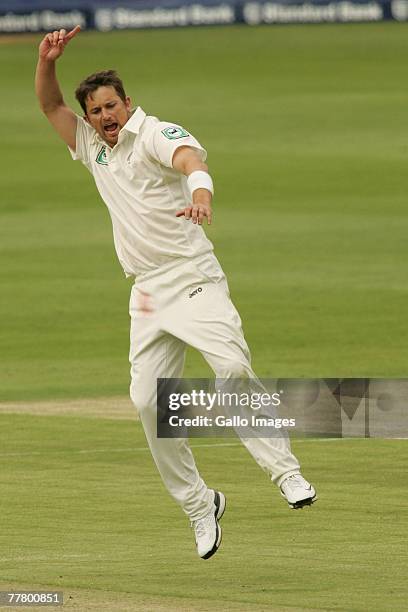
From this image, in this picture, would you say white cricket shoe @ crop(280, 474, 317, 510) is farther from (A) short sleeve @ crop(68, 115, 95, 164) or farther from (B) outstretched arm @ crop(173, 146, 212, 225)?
(A) short sleeve @ crop(68, 115, 95, 164)

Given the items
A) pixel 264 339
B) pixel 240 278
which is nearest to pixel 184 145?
pixel 264 339

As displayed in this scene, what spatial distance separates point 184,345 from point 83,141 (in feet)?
3.67

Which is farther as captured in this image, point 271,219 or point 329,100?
point 329,100

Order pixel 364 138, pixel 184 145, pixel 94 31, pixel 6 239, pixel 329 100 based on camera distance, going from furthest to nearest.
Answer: pixel 94 31 → pixel 329 100 → pixel 364 138 → pixel 6 239 → pixel 184 145

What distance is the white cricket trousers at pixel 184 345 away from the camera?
9258mm

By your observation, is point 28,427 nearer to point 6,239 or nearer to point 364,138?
point 6,239

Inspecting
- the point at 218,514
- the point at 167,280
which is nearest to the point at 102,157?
the point at 167,280

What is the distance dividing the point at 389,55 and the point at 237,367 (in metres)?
31.2

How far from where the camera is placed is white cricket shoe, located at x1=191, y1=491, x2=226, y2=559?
9375mm

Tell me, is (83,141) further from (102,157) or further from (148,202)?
(148,202)

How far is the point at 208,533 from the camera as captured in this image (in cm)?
944

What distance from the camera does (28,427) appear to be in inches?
547

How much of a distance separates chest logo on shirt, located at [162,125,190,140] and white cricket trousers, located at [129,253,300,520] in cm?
58

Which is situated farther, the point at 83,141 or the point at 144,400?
the point at 83,141
